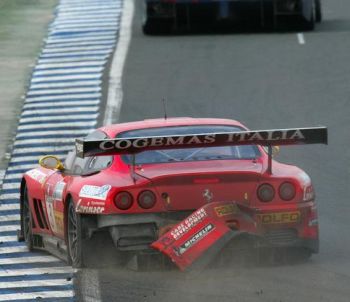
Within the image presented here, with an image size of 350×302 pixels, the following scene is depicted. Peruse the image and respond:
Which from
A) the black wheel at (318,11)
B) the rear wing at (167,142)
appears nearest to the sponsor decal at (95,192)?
the rear wing at (167,142)

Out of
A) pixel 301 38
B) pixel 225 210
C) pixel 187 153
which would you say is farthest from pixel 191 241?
pixel 301 38

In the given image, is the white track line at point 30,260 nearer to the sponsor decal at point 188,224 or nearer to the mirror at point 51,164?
the mirror at point 51,164

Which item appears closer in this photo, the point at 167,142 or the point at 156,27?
the point at 167,142

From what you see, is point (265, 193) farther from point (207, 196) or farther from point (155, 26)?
point (155, 26)

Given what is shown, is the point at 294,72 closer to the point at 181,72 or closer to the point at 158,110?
the point at 181,72

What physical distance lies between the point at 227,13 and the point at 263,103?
17.2ft

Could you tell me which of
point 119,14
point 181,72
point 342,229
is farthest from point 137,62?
point 342,229

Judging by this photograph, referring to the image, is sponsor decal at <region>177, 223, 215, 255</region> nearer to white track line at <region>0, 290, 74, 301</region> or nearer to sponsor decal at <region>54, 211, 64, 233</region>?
white track line at <region>0, 290, 74, 301</region>

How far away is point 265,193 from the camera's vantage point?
1088cm

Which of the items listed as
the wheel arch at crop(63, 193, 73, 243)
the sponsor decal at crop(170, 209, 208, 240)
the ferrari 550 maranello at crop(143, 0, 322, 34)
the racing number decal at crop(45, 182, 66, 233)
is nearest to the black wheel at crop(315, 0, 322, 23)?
the ferrari 550 maranello at crop(143, 0, 322, 34)

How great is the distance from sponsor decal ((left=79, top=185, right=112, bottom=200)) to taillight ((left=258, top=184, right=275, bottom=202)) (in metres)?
1.13

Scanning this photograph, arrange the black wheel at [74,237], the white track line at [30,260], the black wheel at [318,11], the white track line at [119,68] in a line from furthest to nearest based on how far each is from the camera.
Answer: the black wheel at [318,11] → the white track line at [119,68] → the white track line at [30,260] → the black wheel at [74,237]

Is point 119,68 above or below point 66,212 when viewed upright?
below

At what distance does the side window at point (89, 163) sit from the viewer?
1142 centimetres
